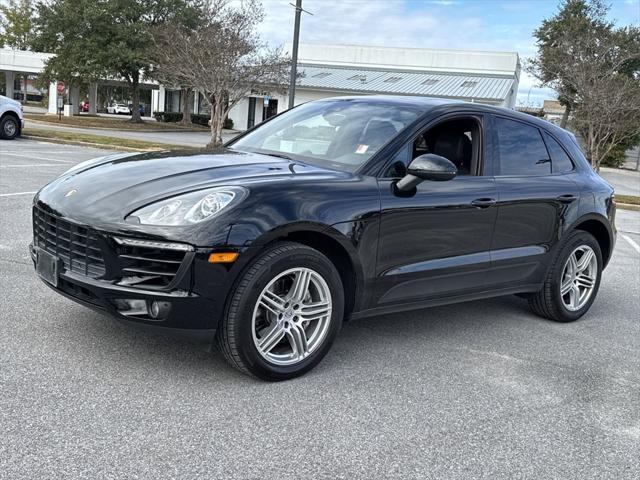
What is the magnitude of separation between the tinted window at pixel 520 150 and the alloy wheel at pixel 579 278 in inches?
34.0

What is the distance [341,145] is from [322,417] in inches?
73.9

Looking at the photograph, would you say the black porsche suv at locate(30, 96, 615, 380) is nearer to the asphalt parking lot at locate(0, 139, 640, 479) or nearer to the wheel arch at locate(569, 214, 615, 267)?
the wheel arch at locate(569, 214, 615, 267)

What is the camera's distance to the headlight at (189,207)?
324 centimetres

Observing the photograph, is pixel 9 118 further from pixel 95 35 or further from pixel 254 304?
pixel 95 35

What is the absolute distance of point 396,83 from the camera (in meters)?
42.9

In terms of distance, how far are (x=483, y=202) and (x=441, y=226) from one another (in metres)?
0.46

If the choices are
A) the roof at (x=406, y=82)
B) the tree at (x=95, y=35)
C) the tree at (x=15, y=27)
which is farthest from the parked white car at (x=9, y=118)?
the tree at (x=15, y=27)

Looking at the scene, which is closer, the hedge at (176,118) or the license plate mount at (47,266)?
the license plate mount at (47,266)

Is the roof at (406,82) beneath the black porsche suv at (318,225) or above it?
above

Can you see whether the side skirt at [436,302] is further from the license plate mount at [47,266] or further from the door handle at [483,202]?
the license plate mount at [47,266]

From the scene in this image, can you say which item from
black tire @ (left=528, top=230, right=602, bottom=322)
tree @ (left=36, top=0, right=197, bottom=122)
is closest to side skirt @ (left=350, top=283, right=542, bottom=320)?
black tire @ (left=528, top=230, right=602, bottom=322)

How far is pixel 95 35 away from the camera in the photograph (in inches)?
1484

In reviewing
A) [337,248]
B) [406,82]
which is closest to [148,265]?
[337,248]

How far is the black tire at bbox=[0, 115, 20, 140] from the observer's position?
1892cm
